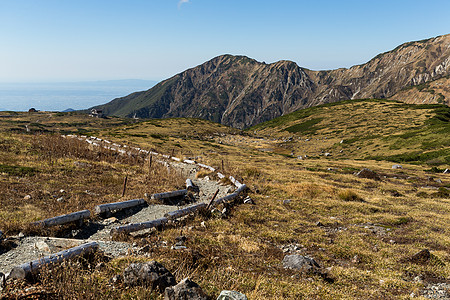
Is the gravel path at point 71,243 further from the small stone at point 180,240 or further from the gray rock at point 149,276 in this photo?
the small stone at point 180,240

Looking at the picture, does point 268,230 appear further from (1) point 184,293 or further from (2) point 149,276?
(1) point 184,293

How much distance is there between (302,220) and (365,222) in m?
4.25

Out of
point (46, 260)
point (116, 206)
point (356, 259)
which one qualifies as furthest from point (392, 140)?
point (46, 260)

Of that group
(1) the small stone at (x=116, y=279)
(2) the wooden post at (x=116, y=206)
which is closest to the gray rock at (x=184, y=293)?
(1) the small stone at (x=116, y=279)

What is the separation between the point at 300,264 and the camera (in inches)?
397

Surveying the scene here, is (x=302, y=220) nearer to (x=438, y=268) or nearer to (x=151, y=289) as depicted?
(x=438, y=268)

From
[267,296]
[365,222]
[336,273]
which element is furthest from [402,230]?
[267,296]

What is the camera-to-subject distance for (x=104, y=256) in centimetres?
848

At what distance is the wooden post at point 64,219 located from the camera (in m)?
10.6

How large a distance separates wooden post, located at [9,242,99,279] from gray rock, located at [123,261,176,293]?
2039 millimetres

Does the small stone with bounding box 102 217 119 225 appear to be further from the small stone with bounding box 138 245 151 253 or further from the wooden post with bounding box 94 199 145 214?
the small stone with bounding box 138 245 151 253

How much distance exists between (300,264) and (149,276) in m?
6.10

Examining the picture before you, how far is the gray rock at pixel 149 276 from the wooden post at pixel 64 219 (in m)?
5.99

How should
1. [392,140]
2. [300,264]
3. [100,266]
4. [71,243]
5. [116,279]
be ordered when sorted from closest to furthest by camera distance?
[116,279]
[100,266]
[71,243]
[300,264]
[392,140]
